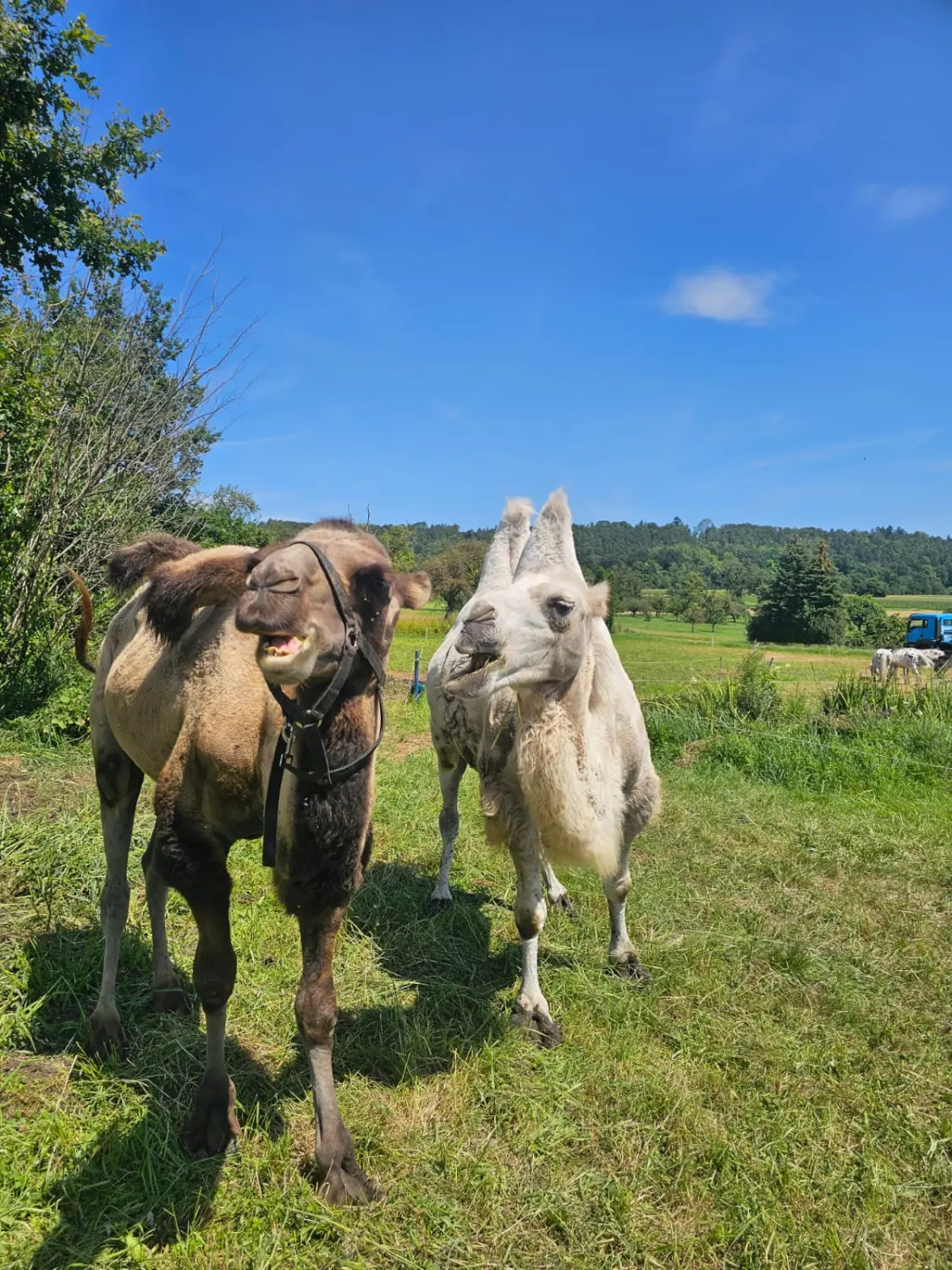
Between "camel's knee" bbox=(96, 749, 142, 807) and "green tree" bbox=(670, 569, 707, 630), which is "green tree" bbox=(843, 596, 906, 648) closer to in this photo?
"green tree" bbox=(670, 569, 707, 630)

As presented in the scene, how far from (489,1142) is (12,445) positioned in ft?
29.9

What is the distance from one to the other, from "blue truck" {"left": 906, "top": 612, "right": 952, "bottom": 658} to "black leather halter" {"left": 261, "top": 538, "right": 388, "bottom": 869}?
122 ft

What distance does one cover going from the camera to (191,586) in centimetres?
259

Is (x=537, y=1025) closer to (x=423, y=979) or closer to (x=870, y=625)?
(x=423, y=979)

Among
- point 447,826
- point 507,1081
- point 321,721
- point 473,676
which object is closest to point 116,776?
point 473,676

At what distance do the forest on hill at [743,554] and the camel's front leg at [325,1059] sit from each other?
4480cm

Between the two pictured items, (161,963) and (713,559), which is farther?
(713,559)

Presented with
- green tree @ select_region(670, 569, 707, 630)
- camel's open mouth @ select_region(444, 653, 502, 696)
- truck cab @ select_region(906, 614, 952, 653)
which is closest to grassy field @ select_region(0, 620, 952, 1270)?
camel's open mouth @ select_region(444, 653, 502, 696)

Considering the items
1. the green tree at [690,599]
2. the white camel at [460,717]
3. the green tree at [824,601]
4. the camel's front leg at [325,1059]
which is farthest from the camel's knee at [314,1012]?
the green tree at [690,599]

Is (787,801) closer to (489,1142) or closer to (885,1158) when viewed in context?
(885,1158)

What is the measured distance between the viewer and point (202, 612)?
293 centimetres

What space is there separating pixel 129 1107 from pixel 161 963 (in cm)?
89

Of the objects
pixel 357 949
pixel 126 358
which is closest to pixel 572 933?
pixel 357 949

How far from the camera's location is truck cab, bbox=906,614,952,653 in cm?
3416
